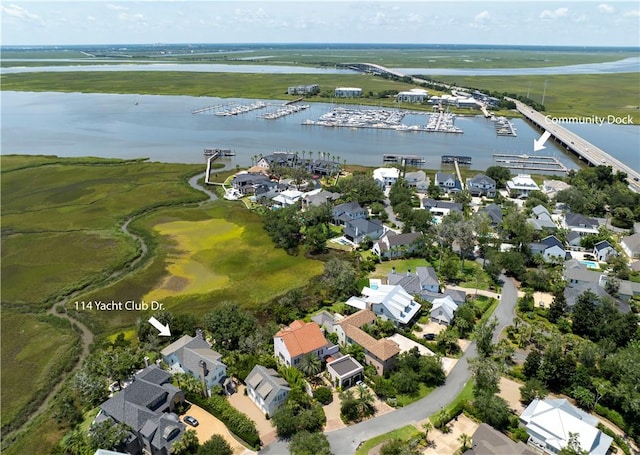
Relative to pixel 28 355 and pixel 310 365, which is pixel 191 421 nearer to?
pixel 310 365

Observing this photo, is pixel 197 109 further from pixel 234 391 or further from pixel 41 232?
pixel 234 391

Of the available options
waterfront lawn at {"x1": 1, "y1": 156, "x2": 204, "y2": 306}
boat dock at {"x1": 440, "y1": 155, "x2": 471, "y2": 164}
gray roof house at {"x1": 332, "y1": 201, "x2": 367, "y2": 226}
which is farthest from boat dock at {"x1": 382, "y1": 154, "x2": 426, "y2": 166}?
waterfront lawn at {"x1": 1, "y1": 156, "x2": 204, "y2": 306}

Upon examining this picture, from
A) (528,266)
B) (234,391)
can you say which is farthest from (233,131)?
(234,391)

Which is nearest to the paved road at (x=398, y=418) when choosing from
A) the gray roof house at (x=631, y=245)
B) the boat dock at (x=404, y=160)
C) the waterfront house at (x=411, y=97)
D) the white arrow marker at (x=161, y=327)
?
the white arrow marker at (x=161, y=327)

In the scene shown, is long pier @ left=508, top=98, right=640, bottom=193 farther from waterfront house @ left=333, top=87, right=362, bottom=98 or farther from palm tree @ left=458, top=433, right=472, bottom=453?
palm tree @ left=458, top=433, right=472, bottom=453

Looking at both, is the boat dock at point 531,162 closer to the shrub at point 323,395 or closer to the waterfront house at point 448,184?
the waterfront house at point 448,184
